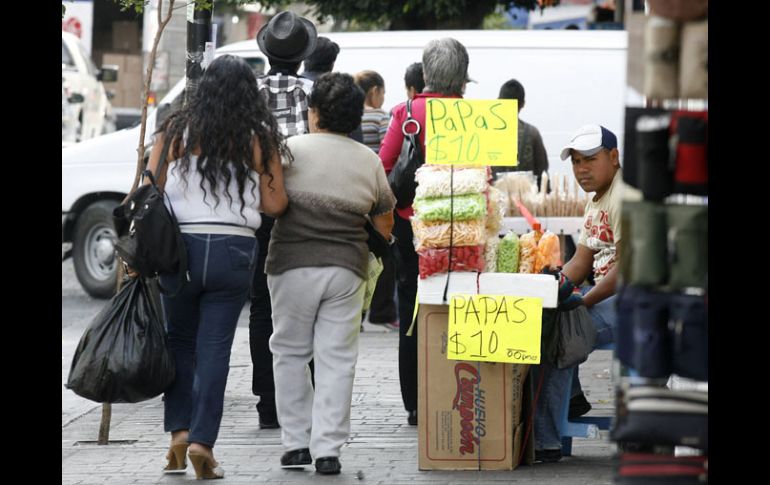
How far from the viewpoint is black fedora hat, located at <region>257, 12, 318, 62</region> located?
7.39m

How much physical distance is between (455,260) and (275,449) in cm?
148

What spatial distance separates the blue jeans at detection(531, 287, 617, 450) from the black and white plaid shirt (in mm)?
1767

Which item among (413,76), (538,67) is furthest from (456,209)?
(538,67)

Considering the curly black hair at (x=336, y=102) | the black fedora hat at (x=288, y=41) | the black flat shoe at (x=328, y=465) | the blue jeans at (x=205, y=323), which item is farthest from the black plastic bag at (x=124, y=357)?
the black fedora hat at (x=288, y=41)

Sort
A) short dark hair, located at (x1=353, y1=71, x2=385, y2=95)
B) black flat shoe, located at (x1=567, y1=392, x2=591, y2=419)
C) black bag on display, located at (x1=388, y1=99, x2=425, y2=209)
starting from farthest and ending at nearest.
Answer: short dark hair, located at (x1=353, y1=71, x2=385, y2=95), black bag on display, located at (x1=388, y1=99, x2=425, y2=209), black flat shoe, located at (x1=567, y1=392, x2=591, y2=419)

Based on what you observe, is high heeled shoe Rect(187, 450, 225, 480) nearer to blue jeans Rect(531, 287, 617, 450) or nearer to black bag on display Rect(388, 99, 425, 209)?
blue jeans Rect(531, 287, 617, 450)

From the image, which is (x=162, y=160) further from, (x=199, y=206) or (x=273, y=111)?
(x=273, y=111)

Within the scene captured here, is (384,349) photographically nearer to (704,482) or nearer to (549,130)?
(549,130)

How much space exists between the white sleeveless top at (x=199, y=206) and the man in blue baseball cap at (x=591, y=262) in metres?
1.35

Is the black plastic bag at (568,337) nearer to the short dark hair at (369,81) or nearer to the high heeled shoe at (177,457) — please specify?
the high heeled shoe at (177,457)

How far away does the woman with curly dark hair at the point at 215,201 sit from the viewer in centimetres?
598

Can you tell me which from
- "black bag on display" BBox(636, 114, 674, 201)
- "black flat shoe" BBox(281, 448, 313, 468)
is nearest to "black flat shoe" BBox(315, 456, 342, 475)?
"black flat shoe" BBox(281, 448, 313, 468)
